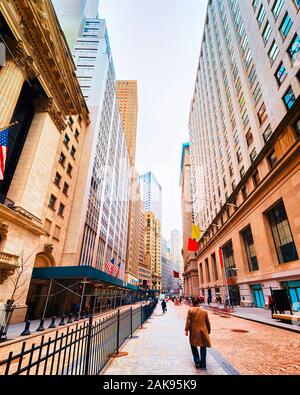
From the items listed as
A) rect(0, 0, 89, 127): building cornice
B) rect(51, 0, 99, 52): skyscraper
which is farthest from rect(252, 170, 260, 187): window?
rect(51, 0, 99, 52): skyscraper

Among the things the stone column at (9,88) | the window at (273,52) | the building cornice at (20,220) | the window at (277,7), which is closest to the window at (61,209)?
the building cornice at (20,220)

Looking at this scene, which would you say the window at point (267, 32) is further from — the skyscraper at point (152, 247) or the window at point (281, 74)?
the skyscraper at point (152, 247)

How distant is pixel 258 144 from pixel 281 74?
729 centimetres

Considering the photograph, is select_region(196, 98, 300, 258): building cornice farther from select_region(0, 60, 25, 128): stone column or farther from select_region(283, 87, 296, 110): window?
select_region(0, 60, 25, 128): stone column

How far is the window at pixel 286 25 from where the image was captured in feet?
63.0

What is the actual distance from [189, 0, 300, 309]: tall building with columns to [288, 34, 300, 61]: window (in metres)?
0.08

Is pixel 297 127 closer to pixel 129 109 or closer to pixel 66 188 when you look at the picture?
pixel 66 188

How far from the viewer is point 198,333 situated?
217 inches

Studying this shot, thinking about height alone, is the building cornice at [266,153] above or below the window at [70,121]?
below

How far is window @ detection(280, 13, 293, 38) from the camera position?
19.2 meters

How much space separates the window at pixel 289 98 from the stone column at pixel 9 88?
24.2m

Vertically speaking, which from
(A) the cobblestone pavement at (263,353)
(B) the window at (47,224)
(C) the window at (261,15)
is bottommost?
(A) the cobblestone pavement at (263,353)

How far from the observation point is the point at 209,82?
49156 millimetres
